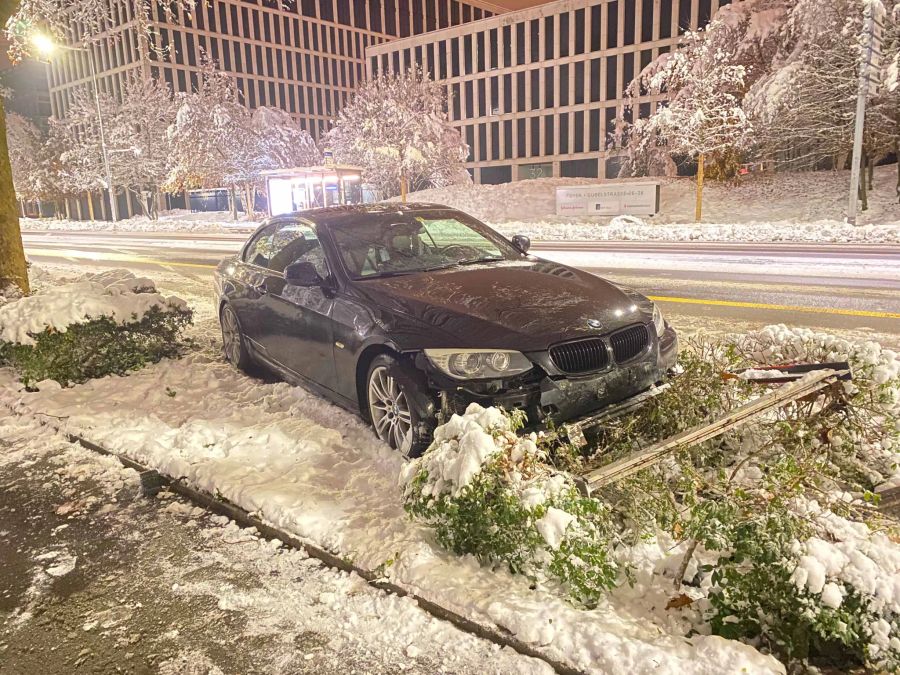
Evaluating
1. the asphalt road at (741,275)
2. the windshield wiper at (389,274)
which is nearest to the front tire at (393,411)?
the windshield wiper at (389,274)

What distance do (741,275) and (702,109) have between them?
1697cm

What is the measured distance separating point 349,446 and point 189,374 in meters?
2.64

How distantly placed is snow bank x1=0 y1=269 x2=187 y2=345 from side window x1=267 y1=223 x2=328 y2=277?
5.53 ft

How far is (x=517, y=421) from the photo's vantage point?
3295 mm

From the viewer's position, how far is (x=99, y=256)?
70.2 ft

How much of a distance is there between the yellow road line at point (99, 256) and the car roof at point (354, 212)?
1127cm

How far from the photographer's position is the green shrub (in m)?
6.12

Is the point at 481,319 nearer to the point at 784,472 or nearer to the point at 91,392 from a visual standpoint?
the point at 784,472

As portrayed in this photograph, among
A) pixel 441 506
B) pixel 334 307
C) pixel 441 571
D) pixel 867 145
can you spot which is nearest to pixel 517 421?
pixel 441 506

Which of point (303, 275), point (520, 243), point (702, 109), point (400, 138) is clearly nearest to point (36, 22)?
point (303, 275)

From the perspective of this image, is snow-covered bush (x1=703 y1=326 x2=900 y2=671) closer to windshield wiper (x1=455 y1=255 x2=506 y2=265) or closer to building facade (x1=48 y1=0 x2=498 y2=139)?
windshield wiper (x1=455 y1=255 x2=506 y2=265)

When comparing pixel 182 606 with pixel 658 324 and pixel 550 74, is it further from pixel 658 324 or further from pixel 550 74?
pixel 550 74

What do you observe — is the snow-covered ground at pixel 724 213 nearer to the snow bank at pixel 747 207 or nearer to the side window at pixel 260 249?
the snow bank at pixel 747 207

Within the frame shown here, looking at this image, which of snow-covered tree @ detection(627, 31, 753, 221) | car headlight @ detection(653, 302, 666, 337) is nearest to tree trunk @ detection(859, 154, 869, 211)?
snow-covered tree @ detection(627, 31, 753, 221)
